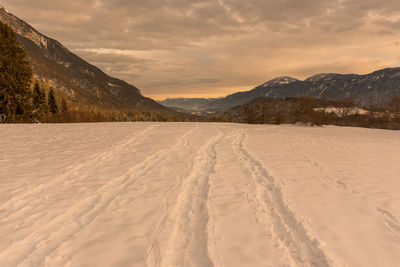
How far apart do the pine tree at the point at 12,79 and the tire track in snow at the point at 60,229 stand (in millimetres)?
28332

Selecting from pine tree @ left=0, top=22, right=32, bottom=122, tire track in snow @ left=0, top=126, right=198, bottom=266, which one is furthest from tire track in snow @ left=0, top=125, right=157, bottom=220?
pine tree @ left=0, top=22, right=32, bottom=122

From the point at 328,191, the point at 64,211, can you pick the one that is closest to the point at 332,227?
the point at 328,191

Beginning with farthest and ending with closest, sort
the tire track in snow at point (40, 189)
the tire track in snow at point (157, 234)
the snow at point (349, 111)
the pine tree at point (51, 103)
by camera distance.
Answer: the snow at point (349, 111), the pine tree at point (51, 103), the tire track in snow at point (40, 189), the tire track in snow at point (157, 234)

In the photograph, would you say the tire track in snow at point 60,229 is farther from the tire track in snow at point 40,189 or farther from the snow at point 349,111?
the snow at point 349,111

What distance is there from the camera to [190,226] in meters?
4.85

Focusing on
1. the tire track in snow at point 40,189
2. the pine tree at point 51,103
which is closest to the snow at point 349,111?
the tire track in snow at point 40,189

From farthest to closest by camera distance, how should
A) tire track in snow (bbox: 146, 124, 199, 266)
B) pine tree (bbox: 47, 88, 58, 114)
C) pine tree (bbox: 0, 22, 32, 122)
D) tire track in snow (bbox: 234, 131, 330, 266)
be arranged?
pine tree (bbox: 47, 88, 58, 114) < pine tree (bbox: 0, 22, 32, 122) < tire track in snow (bbox: 234, 131, 330, 266) < tire track in snow (bbox: 146, 124, 199, 266)

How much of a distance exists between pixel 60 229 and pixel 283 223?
501 centimetres

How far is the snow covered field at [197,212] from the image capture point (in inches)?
155

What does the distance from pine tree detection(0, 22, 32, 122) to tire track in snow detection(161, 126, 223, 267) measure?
30005 mm

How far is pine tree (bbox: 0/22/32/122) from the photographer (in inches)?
1023

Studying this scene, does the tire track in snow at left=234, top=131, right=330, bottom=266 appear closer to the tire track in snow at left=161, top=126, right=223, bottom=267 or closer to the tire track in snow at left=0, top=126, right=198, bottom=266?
the tire track in snow at left=161, top=126, right=223, bottom=267

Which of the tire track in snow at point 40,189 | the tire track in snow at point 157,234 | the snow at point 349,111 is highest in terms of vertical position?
the snow at point 349,111

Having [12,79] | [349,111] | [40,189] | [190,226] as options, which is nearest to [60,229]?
[190,226]
